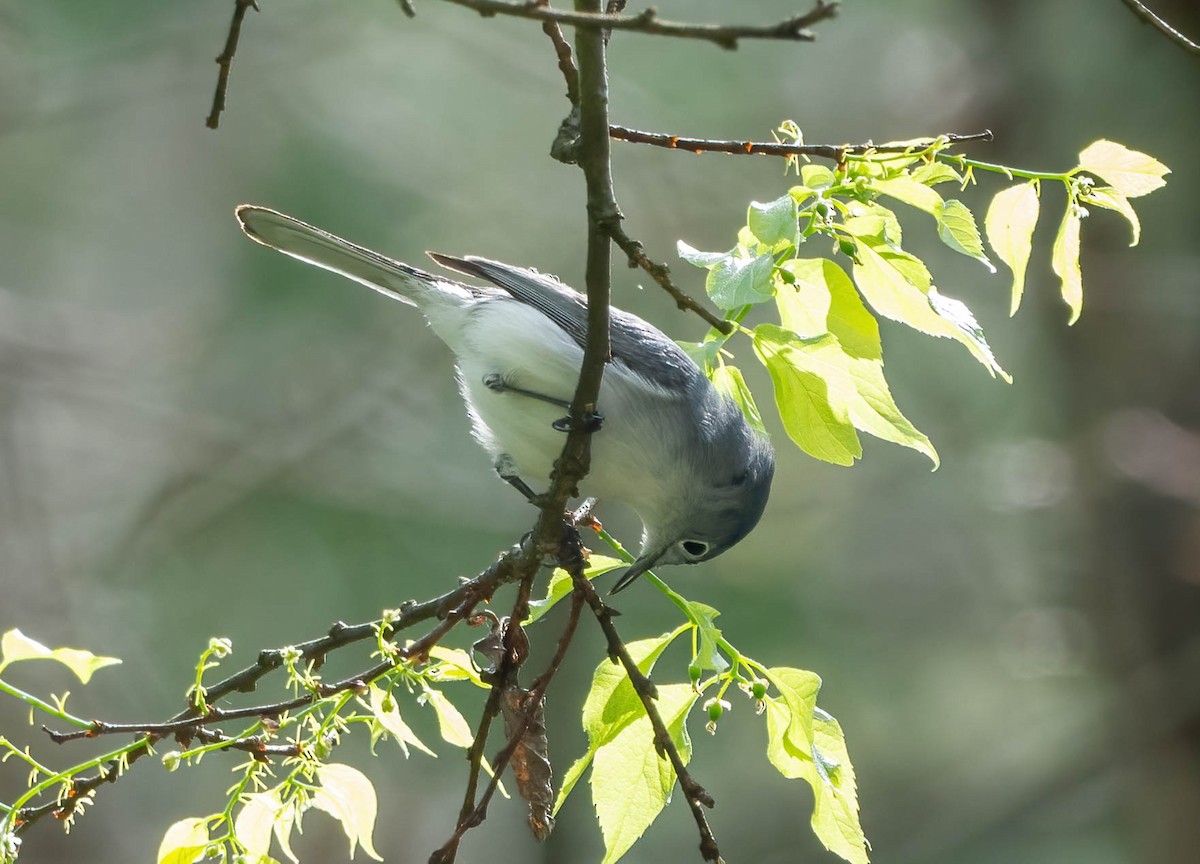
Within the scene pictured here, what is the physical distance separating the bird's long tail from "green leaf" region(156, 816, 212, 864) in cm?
156

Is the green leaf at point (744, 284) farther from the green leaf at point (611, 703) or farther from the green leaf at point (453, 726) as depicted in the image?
the green leaf at point (453, 726)

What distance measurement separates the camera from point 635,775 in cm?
175

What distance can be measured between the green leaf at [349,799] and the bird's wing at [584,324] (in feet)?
3.85

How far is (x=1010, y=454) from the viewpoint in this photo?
252 inches

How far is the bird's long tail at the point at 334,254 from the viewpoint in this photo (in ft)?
9.48

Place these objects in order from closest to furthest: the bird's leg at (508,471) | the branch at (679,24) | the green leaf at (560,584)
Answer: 1. the branch at (679,24)
2. the green leaf at (560,584)
3. the bird's leg at (508,471)

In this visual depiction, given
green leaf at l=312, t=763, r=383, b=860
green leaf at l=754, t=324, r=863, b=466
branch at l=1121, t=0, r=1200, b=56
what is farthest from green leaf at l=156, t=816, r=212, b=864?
branch at l=1121, t=0, r=1200, b=56

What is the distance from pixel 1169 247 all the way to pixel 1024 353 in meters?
1.57

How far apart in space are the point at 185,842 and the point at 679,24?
4.11ft

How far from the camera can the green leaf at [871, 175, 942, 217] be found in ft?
5.34

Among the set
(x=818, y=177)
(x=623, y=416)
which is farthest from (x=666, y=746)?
(x=623, y=416)

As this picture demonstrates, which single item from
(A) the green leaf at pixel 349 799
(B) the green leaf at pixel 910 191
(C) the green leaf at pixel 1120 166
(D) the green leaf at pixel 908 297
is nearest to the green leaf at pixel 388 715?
(A) the green leaf at pixel 349 799

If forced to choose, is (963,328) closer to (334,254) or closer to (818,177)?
(818,177)

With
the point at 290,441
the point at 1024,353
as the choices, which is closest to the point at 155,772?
the point at 290,441
